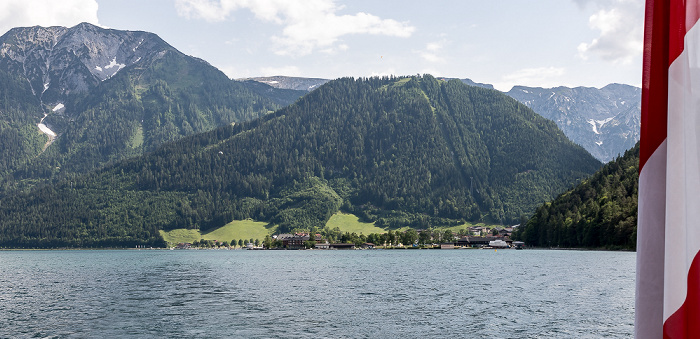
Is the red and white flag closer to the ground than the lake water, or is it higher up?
higher up

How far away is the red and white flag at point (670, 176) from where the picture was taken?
3.89 metres

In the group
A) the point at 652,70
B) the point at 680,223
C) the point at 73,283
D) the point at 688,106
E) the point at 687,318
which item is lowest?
the point at 73,283

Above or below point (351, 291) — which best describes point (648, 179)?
above

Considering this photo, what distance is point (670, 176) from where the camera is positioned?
13.3ft

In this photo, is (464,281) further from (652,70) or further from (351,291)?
(652,70)

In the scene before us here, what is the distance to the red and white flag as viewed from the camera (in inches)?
153

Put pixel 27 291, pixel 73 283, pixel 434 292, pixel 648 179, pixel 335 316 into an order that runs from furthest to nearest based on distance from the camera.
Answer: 1. pixel 73 283
2. pixel 27 291
3. pixel 434 292
4. pixel 335 316
5. pixel 648 179

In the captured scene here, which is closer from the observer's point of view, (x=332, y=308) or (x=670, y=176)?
(x=670, y=176)

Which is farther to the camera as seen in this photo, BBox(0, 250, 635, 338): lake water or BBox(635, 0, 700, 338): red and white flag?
BBox(0, 250, 635, 338): lake water

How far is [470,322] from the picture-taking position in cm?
5134

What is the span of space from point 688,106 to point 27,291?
326 feet

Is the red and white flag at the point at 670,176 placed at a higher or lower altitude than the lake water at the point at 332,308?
higher

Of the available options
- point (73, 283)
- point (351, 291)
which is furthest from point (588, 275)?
point (73, 283)

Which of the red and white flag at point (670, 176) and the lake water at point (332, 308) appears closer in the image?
the red and white flag at point (670, 176)
